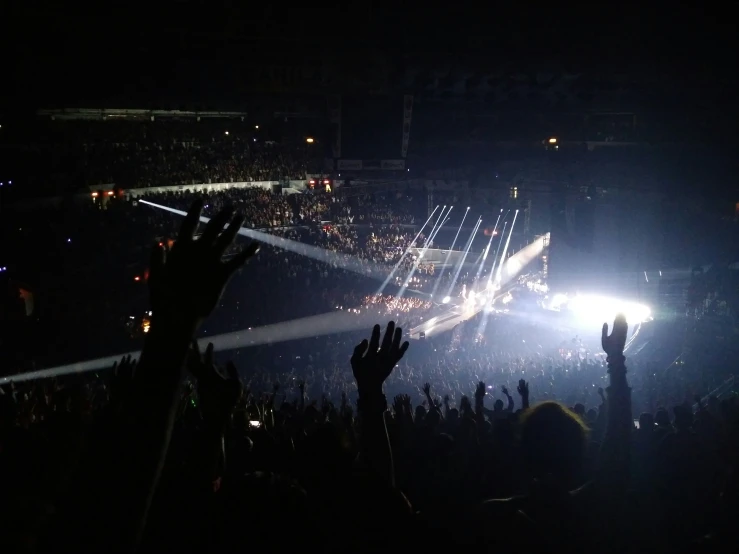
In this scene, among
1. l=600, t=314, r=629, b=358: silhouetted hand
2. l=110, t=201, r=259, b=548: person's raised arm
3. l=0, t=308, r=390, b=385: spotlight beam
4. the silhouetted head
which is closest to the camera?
l=110, t=201, r=259, b=548: person's raised arm

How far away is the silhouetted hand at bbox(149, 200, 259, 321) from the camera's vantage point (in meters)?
1.17

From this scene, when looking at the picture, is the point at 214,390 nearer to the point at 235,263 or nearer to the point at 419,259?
the point at 235,263

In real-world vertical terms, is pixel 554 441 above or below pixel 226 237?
below

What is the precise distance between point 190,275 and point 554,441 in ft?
5.21

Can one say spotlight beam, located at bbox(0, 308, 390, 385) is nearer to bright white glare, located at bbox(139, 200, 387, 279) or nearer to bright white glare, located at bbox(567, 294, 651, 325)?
bright white glare, located at bbox(139, 200, 387, 279)

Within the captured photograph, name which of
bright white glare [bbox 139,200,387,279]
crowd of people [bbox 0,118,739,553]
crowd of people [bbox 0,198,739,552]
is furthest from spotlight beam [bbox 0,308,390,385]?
crowd of people [bbox 0,198,739,552]

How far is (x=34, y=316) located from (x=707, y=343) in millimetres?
11381

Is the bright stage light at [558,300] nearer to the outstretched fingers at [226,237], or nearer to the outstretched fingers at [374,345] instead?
the outstretched fingers at [374,345]

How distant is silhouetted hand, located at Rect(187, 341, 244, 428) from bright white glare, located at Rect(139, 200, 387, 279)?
41.7ft

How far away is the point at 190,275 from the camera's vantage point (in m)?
1.18

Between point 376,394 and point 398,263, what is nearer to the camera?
point 376,394

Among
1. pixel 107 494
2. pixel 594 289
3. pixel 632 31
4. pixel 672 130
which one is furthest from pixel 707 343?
pixel 107 494

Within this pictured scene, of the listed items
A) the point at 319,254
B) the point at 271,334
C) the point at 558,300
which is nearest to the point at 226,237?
the point at 271,334

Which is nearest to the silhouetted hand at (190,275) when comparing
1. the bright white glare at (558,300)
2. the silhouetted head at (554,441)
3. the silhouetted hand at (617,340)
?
the silhouetted head at (554,441)
